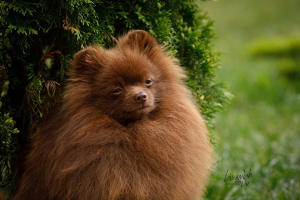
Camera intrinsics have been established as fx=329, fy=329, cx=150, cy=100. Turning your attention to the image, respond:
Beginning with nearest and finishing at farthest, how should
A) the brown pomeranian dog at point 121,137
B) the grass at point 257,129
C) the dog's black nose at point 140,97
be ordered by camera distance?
the brown pomeranian dog at point 121,137 < the dog's black nose at point 140,97 < the grass at point 257,129

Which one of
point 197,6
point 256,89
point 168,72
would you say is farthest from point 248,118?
point 168,72

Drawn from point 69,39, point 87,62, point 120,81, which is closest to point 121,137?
point 120,81

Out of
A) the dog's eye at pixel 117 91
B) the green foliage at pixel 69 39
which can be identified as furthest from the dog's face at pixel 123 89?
the green foliage at pixel 69 39

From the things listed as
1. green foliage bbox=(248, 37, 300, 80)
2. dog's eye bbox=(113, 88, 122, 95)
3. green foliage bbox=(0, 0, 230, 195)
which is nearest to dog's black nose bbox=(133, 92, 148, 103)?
dog's eye bbox=(113, 88, 122, 95)

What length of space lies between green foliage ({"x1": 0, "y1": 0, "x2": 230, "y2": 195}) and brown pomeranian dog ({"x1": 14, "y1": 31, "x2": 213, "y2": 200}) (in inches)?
9.5

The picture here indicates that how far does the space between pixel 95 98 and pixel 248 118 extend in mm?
5183

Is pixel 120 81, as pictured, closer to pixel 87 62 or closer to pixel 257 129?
pixel 87 62

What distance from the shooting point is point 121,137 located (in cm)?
255

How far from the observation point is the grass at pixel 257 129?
458 centimetres

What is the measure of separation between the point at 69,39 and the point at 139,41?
618 millimetres

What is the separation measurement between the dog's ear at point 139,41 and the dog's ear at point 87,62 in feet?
0.87

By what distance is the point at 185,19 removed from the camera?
3557 mm

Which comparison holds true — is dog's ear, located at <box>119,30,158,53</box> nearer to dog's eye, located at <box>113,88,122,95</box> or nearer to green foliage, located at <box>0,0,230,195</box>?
green foliage, located at <box>0,0,230,195</box>

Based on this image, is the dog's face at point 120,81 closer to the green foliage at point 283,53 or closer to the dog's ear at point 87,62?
the dog's ear at point 87,62
